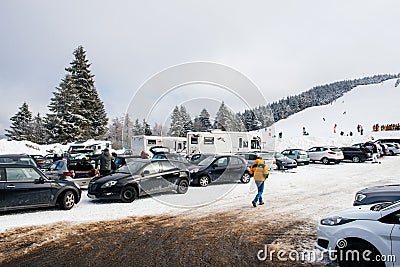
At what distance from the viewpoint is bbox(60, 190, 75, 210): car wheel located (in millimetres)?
8391

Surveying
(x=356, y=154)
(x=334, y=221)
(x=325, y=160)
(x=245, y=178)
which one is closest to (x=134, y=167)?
(x=245, y=178)

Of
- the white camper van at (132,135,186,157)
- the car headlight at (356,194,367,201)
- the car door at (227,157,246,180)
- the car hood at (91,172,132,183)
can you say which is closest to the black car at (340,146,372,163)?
the white camper van at (132,135,186,157)

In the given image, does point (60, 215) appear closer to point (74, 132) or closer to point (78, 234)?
point (78, 234)

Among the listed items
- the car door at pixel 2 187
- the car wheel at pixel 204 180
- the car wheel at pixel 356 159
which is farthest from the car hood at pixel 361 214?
the car wheel at pixel 356 159

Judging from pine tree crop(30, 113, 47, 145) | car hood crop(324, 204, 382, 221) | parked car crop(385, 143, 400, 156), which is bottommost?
car hood crop(324, 204, 382, 221)

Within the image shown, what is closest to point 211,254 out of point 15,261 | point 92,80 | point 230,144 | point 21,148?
point 15,261

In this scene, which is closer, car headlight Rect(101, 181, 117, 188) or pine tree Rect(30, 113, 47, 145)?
car headlight Rect(101, 181, 117, 188)

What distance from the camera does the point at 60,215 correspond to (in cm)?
784

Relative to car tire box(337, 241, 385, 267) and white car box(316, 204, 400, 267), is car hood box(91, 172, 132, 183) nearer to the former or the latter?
white car box(316, 204, 400, 267)

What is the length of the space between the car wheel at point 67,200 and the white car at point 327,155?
69.8 ft

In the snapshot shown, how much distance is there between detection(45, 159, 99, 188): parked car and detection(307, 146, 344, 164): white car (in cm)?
1933

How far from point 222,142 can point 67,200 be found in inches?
698

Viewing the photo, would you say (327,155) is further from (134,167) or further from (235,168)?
(134,167)

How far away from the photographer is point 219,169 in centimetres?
1318
